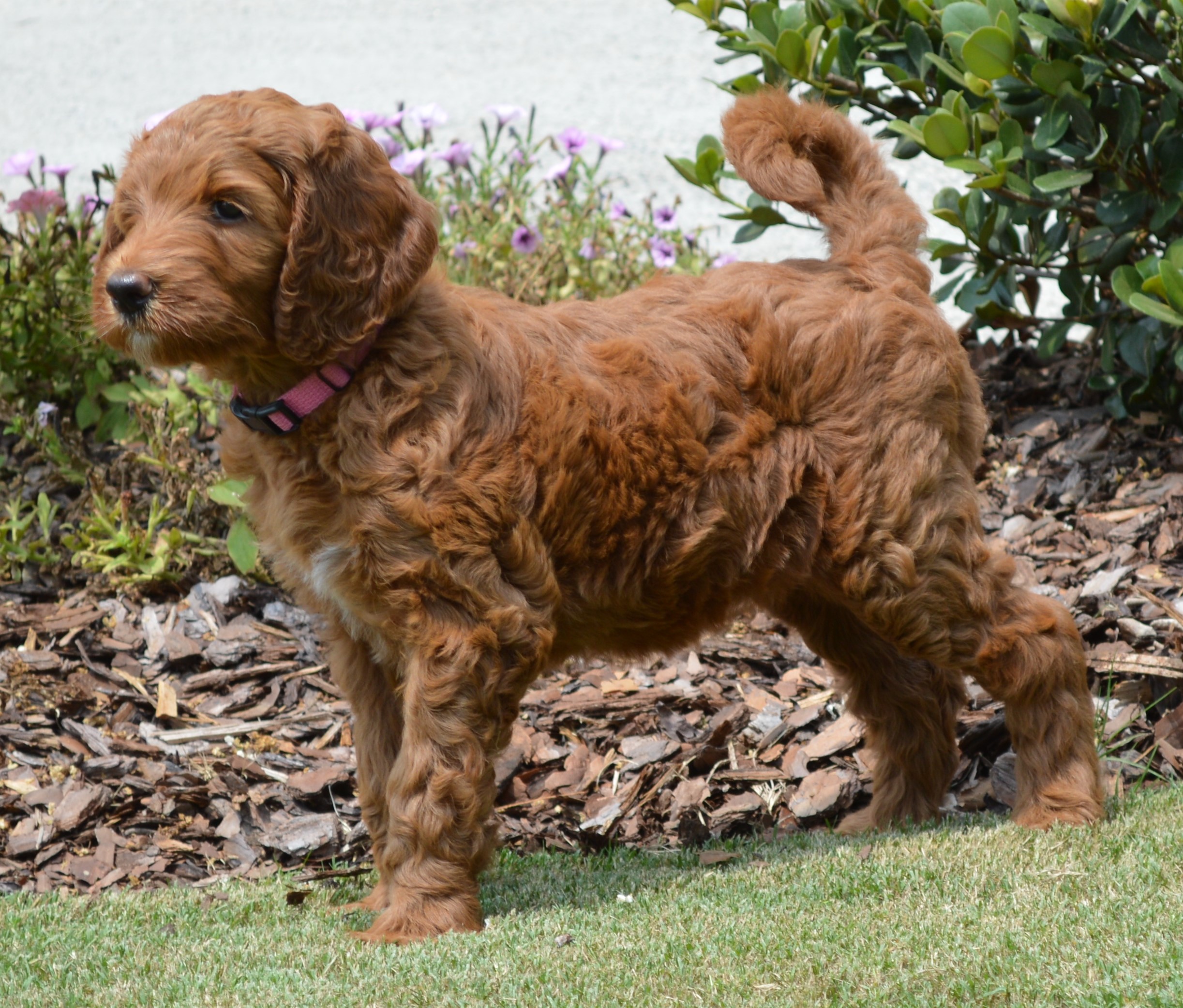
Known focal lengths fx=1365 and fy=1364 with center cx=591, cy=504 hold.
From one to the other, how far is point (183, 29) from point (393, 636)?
10.6 m

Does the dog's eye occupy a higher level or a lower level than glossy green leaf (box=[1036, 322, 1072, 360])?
higher

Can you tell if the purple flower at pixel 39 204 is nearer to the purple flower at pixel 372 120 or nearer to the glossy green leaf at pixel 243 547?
the purple flower at pixel 372 120

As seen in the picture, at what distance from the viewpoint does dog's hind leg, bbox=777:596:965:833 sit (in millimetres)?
4617

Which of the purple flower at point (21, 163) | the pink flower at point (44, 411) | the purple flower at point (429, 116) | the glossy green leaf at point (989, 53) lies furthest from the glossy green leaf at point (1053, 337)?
the purple flower at point (21, 163)

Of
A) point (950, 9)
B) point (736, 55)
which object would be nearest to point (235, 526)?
point (736, 55)

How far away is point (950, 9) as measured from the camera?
5008mm

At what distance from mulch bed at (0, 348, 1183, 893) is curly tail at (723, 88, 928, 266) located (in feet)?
6.01

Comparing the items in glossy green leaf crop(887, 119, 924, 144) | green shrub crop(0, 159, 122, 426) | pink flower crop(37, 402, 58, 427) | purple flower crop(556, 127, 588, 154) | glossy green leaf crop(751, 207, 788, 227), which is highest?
glossy green leaf crop(887, 119, 924, 144)

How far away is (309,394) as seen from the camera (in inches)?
145

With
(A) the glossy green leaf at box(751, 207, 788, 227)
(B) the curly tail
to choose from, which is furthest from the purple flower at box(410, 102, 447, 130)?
(B) the curly tail

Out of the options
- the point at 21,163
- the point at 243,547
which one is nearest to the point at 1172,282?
the point at 243,547

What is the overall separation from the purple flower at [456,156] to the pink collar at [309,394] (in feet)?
13.6

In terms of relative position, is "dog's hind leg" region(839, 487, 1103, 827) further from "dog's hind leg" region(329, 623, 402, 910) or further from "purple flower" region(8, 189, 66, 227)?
"purple flower" region(8, 189, 66, 227)

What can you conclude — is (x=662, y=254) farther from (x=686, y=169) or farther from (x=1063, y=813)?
(x=1063, y=813)
